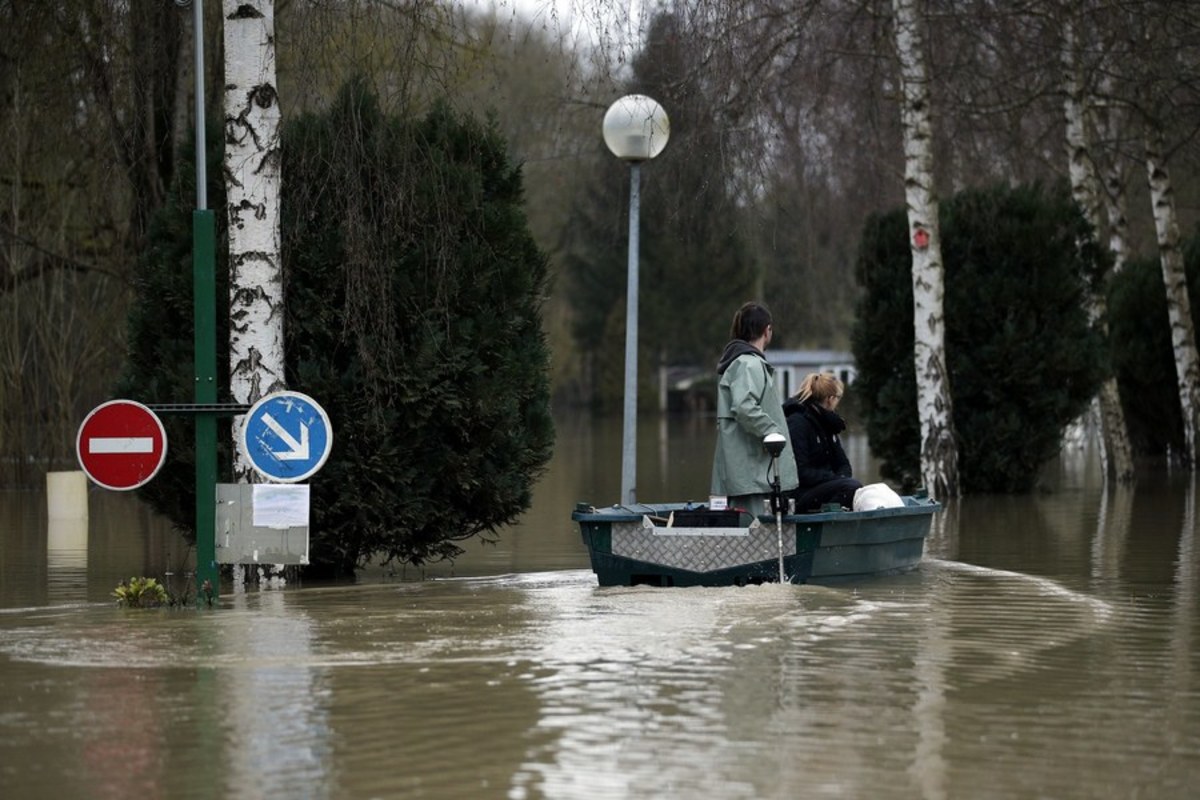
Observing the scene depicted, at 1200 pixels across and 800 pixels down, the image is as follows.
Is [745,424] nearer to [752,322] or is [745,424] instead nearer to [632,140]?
[752,322]

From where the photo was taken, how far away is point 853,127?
31938mm

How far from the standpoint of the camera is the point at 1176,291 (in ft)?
98.2

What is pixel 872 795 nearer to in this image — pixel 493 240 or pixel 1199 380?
pixel 493 240

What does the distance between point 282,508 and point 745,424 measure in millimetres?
3142

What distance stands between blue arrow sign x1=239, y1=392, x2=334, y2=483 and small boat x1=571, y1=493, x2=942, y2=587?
2004mm

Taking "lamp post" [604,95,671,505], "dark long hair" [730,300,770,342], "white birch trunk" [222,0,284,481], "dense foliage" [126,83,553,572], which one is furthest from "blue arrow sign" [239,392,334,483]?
"lamp post" [604,95,671,505]

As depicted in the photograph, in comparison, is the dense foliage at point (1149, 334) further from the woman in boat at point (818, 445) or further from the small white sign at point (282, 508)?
the small white sign at point (282, 508)

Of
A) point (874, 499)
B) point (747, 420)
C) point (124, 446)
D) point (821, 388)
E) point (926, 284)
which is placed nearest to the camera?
point (124, 446)

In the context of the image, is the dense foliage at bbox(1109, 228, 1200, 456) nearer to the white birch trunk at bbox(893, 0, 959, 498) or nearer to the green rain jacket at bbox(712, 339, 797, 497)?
the white birch trunk at bbox(893, 0, 959, 498)

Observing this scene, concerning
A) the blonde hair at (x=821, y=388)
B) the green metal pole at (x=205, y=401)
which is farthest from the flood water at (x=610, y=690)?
the blonde hair at (x=821, y=388)

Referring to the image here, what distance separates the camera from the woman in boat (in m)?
14.2

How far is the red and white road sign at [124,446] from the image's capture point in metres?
11.4

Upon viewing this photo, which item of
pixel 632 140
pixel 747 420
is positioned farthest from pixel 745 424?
pixel 632 140

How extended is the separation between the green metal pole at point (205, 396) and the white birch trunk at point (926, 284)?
12.9 m
